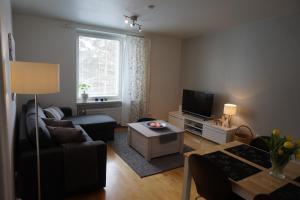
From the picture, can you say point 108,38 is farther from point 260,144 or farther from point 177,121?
point 260,144

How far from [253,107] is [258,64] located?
0.82m

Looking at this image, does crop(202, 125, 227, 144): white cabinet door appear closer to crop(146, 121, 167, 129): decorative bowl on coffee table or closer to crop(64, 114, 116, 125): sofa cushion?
crop(146, 121, 167, 129): decorative bowl on coffee table

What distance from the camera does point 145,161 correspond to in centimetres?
312

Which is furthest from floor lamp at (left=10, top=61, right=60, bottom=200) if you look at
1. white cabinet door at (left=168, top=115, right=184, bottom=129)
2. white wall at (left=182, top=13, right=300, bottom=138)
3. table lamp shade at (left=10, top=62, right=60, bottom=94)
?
white cabinet door at (left=168, top=115, right=184, bottom=129)

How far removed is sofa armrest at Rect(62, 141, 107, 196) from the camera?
2062 millimetres

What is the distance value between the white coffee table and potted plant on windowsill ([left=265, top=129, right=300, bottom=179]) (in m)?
1.83

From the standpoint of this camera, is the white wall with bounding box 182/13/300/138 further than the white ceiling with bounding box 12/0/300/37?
Yes

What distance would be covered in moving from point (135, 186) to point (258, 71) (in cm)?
299

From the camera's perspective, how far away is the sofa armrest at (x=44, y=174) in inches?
72.9

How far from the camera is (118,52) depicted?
4812 millimetres

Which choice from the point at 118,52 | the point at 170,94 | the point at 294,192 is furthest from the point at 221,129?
the point at 118,52

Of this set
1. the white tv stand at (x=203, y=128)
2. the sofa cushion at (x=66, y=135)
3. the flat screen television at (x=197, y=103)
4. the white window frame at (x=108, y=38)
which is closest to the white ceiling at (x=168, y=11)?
the white window frame at (x=108, y=38)

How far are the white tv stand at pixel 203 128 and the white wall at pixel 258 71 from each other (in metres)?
0.46

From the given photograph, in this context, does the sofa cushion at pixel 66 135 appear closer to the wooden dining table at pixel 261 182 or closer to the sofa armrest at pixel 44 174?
the sofa armrest at pixel 44 174
